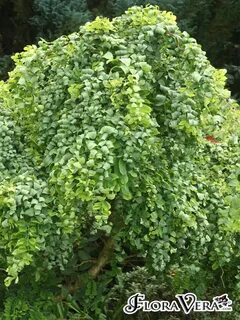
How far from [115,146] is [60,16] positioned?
3168 millimetres

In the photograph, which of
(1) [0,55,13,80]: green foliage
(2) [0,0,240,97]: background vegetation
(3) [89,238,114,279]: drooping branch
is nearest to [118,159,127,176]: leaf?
(3) [89,238,114,279]: drooping branch

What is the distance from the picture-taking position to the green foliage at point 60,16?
509 cm

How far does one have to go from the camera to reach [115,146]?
220cm

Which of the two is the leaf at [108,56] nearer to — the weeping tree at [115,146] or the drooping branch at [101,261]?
the weeping tree at [115,146]

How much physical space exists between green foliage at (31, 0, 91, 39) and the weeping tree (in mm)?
2503

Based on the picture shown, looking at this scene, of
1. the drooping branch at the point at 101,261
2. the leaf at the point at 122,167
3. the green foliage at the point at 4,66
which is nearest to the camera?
the leaf at the point at 122,167

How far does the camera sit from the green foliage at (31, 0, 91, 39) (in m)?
5.09

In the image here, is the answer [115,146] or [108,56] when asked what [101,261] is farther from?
[108,56]

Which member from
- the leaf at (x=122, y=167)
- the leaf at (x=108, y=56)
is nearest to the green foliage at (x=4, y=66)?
the leaf at (x=108, y=56)

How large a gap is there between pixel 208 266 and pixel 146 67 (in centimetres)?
122

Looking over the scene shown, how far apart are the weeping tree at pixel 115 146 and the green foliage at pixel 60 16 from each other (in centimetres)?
250

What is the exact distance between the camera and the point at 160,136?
2438 mm

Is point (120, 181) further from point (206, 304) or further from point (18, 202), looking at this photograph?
point (206, 304)

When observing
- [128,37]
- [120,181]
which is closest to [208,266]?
[120,181]
